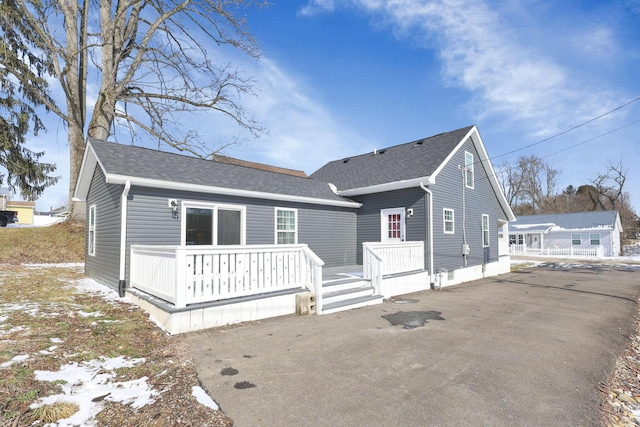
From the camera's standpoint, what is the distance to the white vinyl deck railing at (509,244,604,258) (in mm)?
26625

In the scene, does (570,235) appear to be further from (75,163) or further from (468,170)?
(75,163)

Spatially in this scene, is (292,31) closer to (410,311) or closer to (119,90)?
(119,90)

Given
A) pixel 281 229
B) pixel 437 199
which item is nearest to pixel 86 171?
pixel 281 229

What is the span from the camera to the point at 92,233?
983cm

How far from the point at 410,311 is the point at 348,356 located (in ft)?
10.7

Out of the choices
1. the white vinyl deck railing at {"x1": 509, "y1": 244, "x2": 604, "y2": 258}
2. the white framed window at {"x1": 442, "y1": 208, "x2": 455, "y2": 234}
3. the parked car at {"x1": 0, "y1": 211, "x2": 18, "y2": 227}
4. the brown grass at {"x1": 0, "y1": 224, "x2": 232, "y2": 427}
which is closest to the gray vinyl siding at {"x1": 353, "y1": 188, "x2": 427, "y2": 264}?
the white framed window at {"x1": 442, "y1": 208, "x2": 455, "y2": 234}

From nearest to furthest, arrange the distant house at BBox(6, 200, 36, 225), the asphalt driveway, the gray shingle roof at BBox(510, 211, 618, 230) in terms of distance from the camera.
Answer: the asphalt driveway < the gray shingle roof at BBox(510, 211, 618, 230) < the distant house at BBox(6, 200, 36, 225)

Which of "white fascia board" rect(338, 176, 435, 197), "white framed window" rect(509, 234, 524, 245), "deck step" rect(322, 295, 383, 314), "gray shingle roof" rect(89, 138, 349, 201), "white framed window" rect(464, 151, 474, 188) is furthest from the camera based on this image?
"white framed window" rect(509, 234, 524, 245)

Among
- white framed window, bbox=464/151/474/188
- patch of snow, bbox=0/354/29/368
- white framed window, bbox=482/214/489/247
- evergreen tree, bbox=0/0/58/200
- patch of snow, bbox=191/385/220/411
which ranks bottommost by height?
patch of snow, bbox=191/385/220/411

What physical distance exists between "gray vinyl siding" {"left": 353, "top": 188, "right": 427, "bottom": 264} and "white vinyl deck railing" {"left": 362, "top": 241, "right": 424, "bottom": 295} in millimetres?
771

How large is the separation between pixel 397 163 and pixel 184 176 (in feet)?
27.4

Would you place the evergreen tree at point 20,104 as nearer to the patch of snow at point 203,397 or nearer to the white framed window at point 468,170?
the patch of snow at point 203,397

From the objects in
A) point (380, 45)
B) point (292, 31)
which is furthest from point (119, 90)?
point (380, 45)

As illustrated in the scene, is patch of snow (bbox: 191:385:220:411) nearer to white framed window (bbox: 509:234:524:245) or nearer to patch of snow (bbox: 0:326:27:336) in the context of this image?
patch of snow (bbox: 0:326:27:336)
